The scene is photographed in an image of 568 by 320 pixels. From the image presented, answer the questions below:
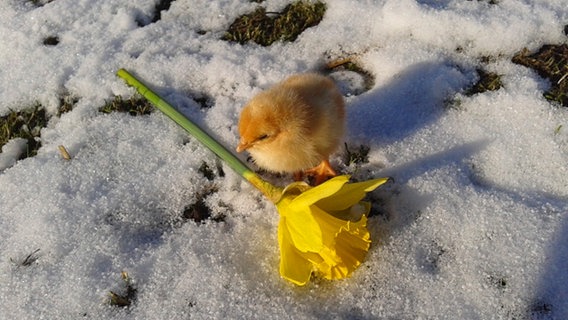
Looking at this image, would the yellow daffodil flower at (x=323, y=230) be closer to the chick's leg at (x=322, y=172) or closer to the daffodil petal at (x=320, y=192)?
the daffodil petal at (x=320, y=192)

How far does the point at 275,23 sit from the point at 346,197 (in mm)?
1950

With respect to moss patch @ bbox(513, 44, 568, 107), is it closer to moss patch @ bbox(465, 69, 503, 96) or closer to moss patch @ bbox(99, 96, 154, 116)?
moss patch @ bbox(465, 69, 503, 96)

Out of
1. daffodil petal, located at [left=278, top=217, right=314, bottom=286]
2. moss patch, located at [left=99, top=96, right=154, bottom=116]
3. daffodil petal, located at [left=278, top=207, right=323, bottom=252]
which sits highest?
daffodil petal, located at [left=278, top=207, right=323, bottom=252]

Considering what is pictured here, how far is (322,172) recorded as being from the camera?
9.86ft

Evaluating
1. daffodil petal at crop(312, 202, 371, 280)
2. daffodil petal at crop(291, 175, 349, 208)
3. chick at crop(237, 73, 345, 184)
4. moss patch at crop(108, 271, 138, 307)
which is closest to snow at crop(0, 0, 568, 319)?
moss patch at crop(108, 271, 138, 307)

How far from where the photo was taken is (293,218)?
7.82ft

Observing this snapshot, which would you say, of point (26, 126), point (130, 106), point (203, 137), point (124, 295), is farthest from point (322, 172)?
point (26, 126)

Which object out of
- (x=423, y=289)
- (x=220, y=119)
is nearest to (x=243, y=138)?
(x=220, y=119)

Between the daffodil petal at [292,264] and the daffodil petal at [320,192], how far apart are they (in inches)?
6.6

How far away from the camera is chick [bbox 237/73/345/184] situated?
2590mm

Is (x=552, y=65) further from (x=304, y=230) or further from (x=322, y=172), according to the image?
(x=304, y=230)

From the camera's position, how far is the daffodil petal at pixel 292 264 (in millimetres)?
2367

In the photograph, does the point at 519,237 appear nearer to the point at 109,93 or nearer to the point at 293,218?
Result: the point at 293,218

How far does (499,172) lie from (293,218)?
1.32m
